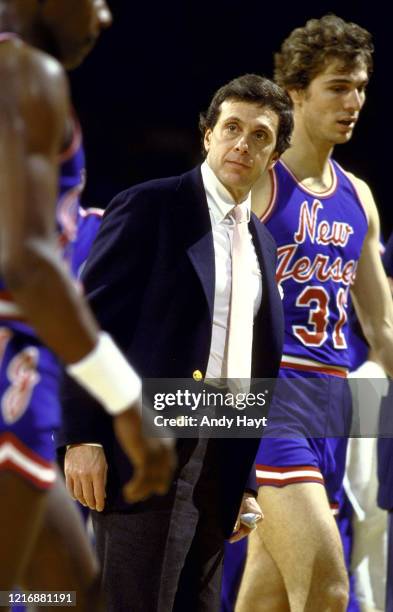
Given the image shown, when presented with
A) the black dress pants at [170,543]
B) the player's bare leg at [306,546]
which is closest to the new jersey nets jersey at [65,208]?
the black dress pants at [170,543]

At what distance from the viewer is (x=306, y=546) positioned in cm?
392

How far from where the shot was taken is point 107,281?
315 cm

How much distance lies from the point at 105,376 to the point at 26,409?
17 cm

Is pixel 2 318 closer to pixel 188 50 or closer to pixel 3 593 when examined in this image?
pixel 3 593

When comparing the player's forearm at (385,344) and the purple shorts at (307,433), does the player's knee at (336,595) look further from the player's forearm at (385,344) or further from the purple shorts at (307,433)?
the player's forearm at (385,344)

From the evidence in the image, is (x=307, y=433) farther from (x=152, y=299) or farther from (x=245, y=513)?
(x=152, y=299)

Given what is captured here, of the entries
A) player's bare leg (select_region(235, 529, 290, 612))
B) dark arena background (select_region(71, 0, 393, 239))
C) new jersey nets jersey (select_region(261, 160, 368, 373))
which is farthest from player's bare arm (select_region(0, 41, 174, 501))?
Answer: dark arena background (select_region(71, 0, 393, 239))

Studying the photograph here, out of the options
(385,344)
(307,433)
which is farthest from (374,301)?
(307,433)

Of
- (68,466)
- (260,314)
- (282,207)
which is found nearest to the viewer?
(68,466)

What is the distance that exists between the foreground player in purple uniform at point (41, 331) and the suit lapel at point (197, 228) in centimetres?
100

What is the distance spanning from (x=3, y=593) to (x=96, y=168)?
6009 millimetres

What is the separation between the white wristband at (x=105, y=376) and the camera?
2098mm

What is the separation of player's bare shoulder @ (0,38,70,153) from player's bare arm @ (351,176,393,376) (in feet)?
8.54

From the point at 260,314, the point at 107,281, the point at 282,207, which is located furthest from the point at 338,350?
the point at 107,281
